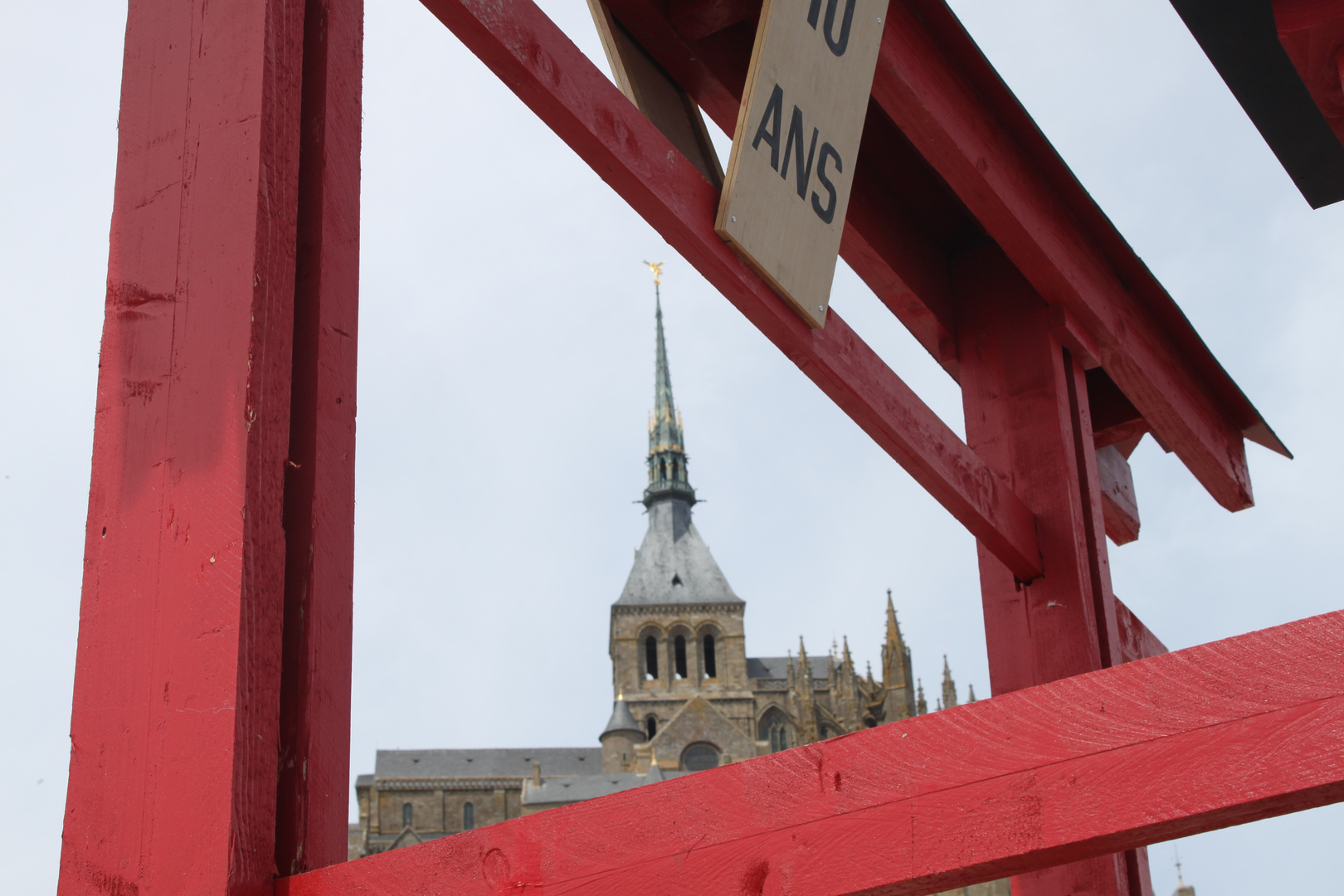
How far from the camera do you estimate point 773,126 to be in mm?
2674

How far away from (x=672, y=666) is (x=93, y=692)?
70127mm

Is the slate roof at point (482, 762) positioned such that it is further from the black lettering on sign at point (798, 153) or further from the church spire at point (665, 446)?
the black lettering on sign at point (798, 153)

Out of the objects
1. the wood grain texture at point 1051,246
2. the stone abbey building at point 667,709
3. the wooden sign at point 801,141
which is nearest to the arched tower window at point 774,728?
the stone abbey building at point 667,709

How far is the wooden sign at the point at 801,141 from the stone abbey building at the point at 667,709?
205 feet

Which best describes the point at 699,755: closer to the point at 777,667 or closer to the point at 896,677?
the point at 896,677

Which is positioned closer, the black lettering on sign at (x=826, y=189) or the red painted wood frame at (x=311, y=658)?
the red painted wood frame at (x=311, y=658)

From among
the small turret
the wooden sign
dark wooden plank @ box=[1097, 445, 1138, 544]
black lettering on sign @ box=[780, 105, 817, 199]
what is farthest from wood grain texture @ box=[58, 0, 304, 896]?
the small turret

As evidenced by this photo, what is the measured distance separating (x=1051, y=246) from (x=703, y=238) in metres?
1.68

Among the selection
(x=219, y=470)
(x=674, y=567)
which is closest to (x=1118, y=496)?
(x=219, y=470)

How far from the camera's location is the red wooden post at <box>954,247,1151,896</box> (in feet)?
11.5

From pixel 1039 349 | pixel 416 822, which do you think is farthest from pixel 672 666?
pixel 1039 349

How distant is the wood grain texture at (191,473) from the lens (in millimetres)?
1462

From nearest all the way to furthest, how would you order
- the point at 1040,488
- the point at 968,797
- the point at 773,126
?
the point at 968,797 < the point at 773,126 < the point at 1040,488

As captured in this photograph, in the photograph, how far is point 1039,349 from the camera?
390cm
